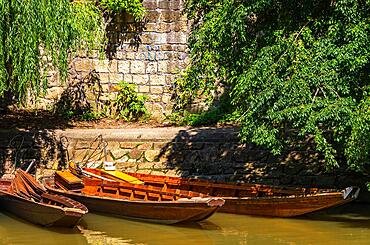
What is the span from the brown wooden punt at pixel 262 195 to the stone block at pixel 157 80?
3935 millimetres

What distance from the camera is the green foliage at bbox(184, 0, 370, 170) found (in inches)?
385

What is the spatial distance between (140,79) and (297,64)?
658 cm

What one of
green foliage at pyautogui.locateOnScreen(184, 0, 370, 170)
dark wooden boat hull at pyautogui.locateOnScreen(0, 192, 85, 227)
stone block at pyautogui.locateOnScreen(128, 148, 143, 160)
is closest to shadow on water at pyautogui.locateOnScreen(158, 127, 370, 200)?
stone block at pyautogui.locateOnScreen(128, 148, 143, 160)

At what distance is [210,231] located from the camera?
1069cm

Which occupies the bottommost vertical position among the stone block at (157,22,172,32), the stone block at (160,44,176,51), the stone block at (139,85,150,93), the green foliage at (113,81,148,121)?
the green foliage at (113,81,148,121)

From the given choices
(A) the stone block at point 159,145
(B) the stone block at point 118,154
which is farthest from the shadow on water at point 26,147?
(A) the stone block at point 159,145

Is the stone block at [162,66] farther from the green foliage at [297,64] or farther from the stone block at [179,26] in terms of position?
the green foliage at [297,64]

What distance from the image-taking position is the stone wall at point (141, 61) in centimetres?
1589

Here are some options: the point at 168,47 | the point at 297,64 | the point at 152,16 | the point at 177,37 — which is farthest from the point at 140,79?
the point at 297,64

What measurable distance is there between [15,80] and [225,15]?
363cm

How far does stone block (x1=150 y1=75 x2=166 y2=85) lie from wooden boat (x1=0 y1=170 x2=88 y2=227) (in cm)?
492

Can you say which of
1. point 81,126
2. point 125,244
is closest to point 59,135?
point 81,126

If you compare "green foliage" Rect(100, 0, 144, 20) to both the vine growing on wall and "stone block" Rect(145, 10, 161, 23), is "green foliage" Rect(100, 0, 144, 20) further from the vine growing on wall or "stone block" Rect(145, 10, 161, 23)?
the vine growing on wall

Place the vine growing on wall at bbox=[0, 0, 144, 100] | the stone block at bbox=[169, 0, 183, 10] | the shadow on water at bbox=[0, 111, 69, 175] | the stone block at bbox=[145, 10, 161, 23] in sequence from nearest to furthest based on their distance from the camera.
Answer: the vine growing on wall at bbox=[0, 0, 144, 100]
the shadow on water at bbox=[0, 111, 69, 175]
the stone block at bbox=[169, 0, 183, 10]
the stone block at bbox=[145, 10, 161, 23]
